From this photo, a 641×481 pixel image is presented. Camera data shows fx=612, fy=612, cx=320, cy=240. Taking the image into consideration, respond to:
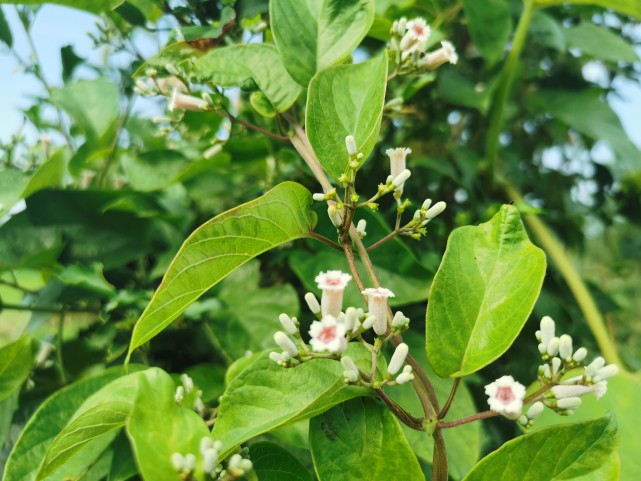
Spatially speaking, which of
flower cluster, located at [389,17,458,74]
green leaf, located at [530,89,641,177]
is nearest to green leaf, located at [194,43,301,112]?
flower cluster, located at [389,17,458,74]

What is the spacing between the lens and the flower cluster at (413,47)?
57cm

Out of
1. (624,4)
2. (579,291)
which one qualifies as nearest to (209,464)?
(579,291)

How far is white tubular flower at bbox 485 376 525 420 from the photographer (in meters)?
0.37

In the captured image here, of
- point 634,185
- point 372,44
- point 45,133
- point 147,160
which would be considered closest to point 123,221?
point 147,160

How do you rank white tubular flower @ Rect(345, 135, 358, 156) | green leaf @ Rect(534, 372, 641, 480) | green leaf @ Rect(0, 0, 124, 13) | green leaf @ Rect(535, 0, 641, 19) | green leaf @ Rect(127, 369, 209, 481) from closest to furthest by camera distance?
1. green leaf @ Rect(127, 369, 209, 481)
2. white tubular flower @ Rect(345, 135, 358, 156)
3. green leaf @ Rect(534, 372, 641, 480)
4. green leaf @ Rect(0, 0, 124, 13)
5. green leaf @ Rect(535, 0, 641, 19)

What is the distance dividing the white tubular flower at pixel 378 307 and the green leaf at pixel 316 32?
0.23 metres

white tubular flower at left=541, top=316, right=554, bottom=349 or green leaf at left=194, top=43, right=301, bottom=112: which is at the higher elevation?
green leaf at left=194, top=43, right=301, bottom=112

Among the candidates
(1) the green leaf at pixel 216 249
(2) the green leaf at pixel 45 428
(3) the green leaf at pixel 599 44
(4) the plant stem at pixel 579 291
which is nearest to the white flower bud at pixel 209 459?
(1) the green leaf at pixel 216 249

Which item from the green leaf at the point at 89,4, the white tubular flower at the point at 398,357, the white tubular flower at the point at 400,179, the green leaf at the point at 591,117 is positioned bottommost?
the green leaf at the point at 591,117

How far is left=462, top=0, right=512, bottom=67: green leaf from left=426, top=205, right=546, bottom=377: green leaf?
1.61 feet

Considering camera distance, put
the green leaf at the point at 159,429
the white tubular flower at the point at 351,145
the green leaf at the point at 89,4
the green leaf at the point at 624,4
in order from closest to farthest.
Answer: the green leaf at the point at 159,429 < the white tubular flower at the point at 351,145 < the green leaf at the point at 89,4 < the green leaf at the point at 624,4

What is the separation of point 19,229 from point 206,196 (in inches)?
9.6

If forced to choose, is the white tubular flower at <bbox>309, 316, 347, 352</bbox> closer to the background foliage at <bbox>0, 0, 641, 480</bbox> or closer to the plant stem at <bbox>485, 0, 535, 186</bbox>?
the background foliage at <bbox>0, 0, 641, 480</bbox>

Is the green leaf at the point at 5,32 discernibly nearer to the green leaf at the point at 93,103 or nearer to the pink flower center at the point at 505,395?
the green leaf at the point at 93,103
